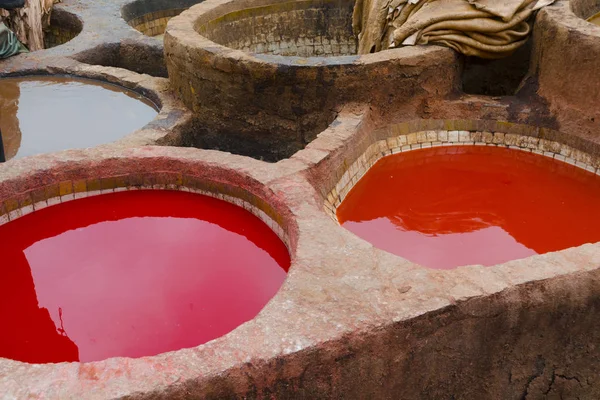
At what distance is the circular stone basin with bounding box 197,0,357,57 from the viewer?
7324 millimetres

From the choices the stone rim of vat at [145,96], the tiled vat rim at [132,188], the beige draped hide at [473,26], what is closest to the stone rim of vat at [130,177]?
the tiled vat rim at [132,188]

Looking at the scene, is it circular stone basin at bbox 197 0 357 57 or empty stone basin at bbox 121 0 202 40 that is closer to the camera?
circular stone basin at bbox 197 0 357 57

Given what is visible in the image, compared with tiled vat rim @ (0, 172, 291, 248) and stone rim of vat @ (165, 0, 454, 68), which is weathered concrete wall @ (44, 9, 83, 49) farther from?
tiled vat rim @ (0, 172, 291, 248)

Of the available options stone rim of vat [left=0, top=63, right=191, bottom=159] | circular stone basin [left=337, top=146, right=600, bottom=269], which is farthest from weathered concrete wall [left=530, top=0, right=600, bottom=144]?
stone rim of vat [left=0, top=63, right=191, bottom=159]

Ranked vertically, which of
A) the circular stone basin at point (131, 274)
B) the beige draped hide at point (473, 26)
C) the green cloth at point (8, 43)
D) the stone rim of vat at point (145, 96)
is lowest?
the circular stone basin at point (131, 274)

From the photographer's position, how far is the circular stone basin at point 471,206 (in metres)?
4.10

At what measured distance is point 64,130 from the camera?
5598 millimetres

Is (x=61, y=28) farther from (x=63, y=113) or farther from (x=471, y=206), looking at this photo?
(x=471, y=206)

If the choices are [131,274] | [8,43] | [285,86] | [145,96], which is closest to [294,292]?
[131,274]

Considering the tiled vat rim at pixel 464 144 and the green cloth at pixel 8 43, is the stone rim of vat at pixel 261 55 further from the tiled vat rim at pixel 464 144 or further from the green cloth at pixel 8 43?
the green cloth at pixel 8 43

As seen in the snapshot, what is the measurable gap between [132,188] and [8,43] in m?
3.76

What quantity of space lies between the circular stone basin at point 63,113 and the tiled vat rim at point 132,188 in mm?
1306

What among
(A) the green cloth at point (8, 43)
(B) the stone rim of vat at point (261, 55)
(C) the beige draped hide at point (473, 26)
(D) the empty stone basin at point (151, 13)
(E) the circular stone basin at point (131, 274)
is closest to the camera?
(E) the circular stone basin at point (131, 274)

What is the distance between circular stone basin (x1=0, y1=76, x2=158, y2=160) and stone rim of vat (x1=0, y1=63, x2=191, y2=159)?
0.06 metres
